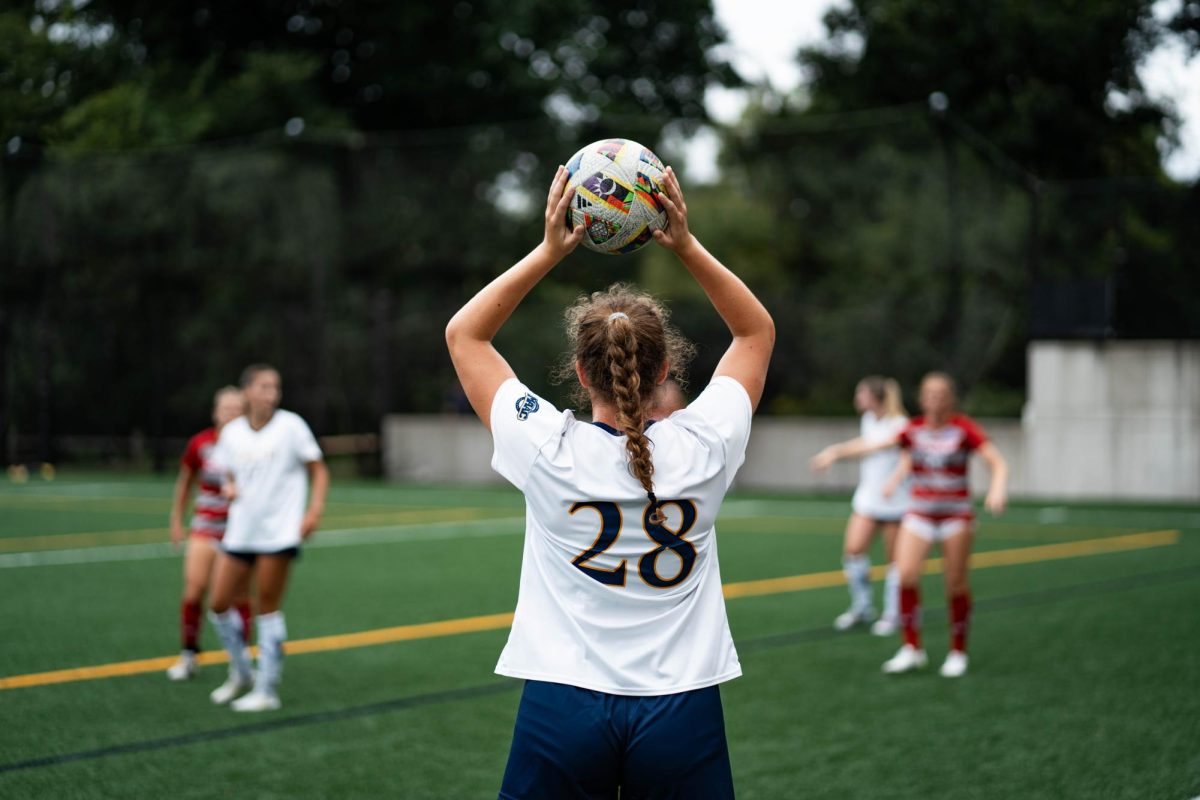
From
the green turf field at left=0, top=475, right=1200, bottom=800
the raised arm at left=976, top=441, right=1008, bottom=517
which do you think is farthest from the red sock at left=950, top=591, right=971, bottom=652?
the raised arm at left=976, top=441, right=1008, bottom=517

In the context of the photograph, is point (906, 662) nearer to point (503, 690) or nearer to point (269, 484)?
point (503, 690)

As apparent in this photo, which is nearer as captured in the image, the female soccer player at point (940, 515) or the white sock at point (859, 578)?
the female soccer player at point (940, 515)

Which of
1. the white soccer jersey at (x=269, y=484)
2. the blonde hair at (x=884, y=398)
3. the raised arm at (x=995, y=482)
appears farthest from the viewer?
the blonde hair at (x=884, y=398)

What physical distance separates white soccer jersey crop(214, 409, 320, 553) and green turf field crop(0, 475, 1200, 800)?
997mm

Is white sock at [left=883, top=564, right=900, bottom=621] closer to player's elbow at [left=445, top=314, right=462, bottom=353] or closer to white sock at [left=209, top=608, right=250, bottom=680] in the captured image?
white sock at [left=209, top=608, right=250, bottom=680]

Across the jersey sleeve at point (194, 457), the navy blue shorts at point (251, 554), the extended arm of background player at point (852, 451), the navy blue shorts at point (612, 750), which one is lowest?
the navy blue shorts at point (251, 554)

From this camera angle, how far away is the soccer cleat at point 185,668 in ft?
28.1

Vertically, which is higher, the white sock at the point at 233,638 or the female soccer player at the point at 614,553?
the female soccer player at the point at 614,553

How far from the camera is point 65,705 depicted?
25.3ft

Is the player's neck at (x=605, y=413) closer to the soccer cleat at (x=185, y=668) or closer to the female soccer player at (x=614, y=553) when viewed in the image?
A: the female soccer player at (x=614, y=553)

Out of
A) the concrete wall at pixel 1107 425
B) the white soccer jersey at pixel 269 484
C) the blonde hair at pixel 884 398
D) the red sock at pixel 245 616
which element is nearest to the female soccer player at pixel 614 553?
the white soccer jersey at pixel 269 484

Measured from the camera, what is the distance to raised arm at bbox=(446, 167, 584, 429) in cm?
315

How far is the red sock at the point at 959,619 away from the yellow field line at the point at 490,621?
11.9 feet

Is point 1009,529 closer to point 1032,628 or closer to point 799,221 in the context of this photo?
point 1032,628
